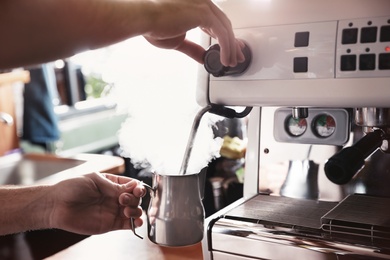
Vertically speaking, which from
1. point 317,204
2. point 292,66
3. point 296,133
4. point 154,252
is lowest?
point 154,252

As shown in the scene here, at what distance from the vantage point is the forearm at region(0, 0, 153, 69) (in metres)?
0.53

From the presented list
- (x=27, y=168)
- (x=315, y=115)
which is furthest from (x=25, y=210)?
(x=27, y=168)

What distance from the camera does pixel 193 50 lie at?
862 millimetres

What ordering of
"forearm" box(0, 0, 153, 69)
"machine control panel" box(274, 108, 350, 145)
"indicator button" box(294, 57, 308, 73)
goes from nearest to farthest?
"forearm" box(0, 0, 153, 69) → "indicator button" box(294, 57, 308, 73) → "machine control panel" box(274, 108, 350, 145)

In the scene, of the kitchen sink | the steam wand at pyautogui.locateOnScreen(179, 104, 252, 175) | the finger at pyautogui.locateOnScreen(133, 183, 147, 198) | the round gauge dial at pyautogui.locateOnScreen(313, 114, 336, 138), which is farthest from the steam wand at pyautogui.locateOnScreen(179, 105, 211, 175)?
the kitchen sink

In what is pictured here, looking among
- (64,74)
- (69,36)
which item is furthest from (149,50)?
(64,74)

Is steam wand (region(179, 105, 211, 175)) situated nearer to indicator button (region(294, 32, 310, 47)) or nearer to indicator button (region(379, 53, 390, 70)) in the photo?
indicator button (region(294, 32, 310, 47))

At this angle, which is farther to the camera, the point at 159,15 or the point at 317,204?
the point at 317,204

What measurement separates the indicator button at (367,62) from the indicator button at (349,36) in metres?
0.03

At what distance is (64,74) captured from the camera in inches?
146

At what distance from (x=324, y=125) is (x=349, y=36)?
0.22 meters

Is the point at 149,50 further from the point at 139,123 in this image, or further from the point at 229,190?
the point at 229,190

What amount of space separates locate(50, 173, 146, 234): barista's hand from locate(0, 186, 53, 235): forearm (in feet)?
0.07

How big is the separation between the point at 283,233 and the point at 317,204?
165mm
